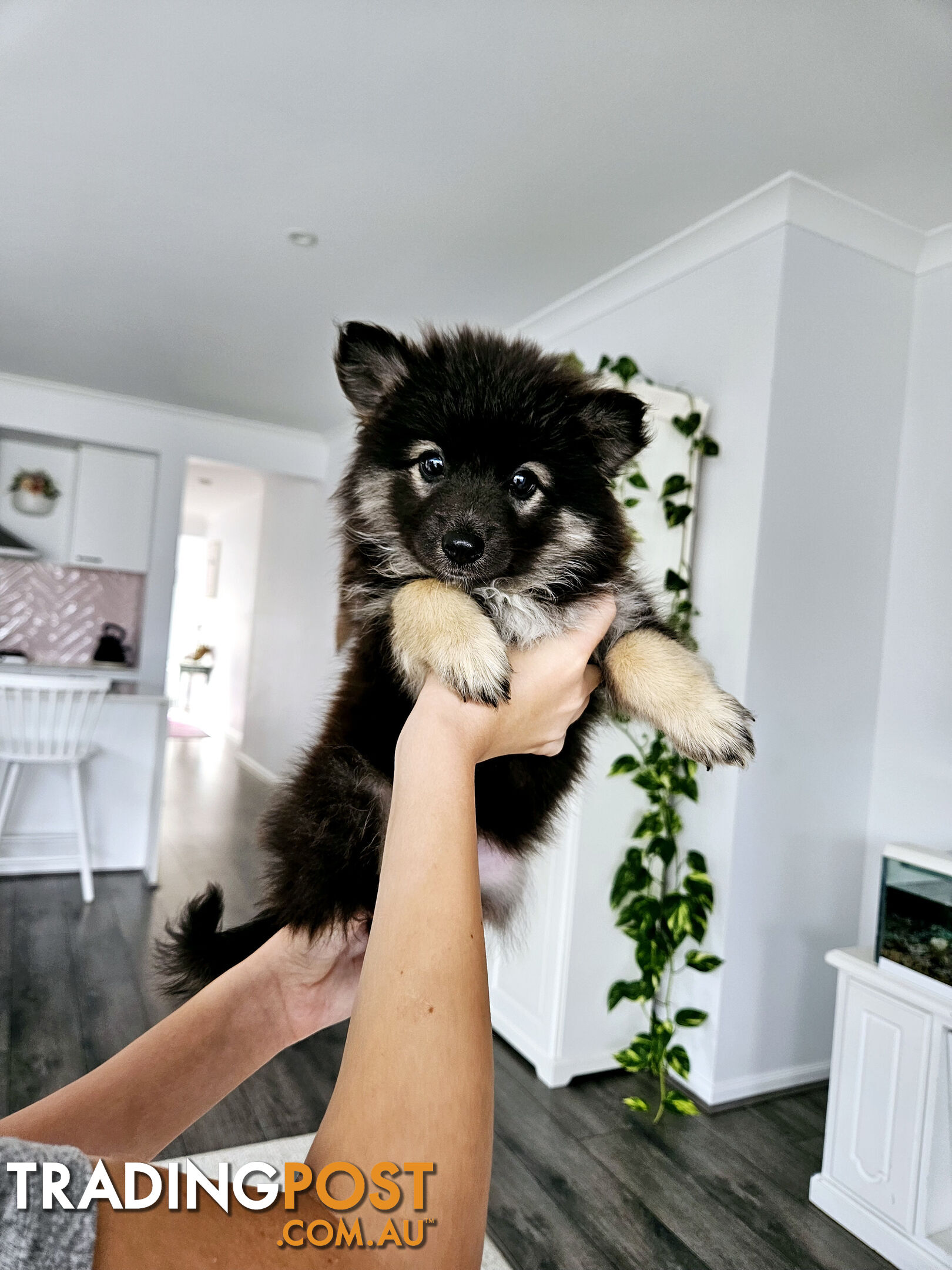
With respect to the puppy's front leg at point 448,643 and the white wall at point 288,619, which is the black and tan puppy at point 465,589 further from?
the white wall at point 288,619

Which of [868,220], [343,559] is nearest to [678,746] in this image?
[343,559]

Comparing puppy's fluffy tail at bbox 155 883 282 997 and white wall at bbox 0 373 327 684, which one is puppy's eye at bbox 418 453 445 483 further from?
white wall at bbox 0 373 327 684

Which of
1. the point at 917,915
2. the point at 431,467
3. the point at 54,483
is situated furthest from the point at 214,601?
the point at 431,467

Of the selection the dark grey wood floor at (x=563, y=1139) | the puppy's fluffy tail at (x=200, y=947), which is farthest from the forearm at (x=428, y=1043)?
the dark grey wood floor at (x=563, y=1139)

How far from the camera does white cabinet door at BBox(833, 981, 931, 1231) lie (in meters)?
2.31

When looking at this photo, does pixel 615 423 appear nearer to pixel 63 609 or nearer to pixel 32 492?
pixel 32 492

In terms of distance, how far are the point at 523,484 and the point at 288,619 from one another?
306 inches

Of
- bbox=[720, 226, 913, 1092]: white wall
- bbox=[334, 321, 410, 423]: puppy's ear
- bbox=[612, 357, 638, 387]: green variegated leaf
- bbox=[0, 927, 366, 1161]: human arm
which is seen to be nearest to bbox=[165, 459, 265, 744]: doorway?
bbox=[612, 357, 638, 387]: green variegated leaf

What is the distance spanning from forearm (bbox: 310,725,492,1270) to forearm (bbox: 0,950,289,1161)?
0.30 meters

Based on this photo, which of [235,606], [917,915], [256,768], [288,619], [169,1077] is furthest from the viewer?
[235,606]

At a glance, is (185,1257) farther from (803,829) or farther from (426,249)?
(426,249)

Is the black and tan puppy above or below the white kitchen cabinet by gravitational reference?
below

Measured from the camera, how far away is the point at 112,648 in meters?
7.11

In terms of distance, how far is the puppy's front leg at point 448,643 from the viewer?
3.12 feet
